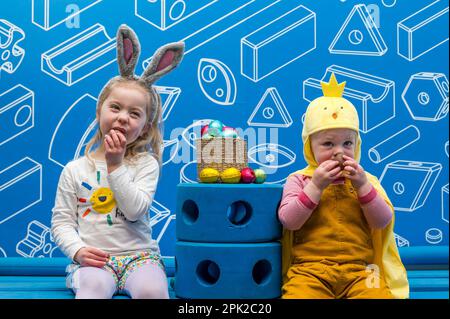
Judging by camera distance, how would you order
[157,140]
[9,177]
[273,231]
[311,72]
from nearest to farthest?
[273,231] < [157,140] < [9,177] < [311,72]

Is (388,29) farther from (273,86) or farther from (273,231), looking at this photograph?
(273,231)

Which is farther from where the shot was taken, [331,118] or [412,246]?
[412,246]

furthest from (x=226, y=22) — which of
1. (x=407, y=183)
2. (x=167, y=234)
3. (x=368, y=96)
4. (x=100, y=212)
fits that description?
(x=100, y=212)

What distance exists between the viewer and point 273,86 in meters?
2.42

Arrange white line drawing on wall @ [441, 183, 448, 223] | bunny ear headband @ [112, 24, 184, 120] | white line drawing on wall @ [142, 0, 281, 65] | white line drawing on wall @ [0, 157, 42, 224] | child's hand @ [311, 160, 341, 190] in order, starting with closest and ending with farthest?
1. child's hand @ [311, 160, 341, 190]
2. bunny ear headband @ [112, 24, 184, 120]
3. white line drawing on wall @ [0, 157, 42, 224]
4. white line drawing on wall @ [142, 0, 281, 65]
5. white line drawing on wall @ [441, 183, 448, 223]

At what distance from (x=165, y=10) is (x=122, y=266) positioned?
120 centimetres

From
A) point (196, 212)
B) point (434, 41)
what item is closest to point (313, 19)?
point (434, 41)

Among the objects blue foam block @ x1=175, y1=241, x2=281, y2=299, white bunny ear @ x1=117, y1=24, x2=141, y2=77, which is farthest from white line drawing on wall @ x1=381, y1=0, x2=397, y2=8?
blue foam block @ x1=175, y1=241, x2=281, y2=299

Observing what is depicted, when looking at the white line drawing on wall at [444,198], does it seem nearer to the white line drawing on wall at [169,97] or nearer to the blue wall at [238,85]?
the blue wall at [238,85]

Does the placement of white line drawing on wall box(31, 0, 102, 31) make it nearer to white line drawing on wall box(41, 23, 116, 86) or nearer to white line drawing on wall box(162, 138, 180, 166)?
white line drawing on wall box(41, 23, 116, 86)

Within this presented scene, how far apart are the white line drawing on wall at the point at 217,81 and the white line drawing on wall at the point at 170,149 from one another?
227 mm

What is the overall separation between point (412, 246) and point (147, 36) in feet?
4.42

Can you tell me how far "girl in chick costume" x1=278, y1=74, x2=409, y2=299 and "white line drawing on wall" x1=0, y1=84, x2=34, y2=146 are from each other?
118 centimetres

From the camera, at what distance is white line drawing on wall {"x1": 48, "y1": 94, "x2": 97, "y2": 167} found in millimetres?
2311
